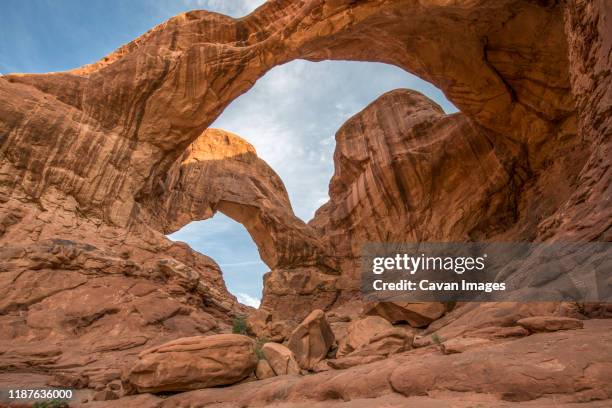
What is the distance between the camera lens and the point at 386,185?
20531 millimetres

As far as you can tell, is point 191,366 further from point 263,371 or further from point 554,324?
point 554,324

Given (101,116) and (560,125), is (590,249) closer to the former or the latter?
(560,125)

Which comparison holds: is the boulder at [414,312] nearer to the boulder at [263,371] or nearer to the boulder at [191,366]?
the boulder at [263,371]

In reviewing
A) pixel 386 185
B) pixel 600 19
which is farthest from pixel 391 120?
pixel 600 19

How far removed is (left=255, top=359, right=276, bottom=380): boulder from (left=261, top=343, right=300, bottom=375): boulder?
0.10 metres

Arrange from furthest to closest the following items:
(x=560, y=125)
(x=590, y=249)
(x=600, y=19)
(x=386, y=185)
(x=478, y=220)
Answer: (x=386, y=185) → (x=478, y=220) → (x=560, y=125) → (x=600, y=19) → (x=590, y=249)

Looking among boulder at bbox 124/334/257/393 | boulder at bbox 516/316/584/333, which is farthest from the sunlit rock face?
boulder at bbox 516/316/584/333

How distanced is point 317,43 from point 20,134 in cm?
1076

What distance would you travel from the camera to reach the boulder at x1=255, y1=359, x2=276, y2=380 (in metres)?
7.45

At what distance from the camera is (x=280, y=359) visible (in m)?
7.71

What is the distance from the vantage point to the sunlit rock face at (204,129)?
10156 millimetres

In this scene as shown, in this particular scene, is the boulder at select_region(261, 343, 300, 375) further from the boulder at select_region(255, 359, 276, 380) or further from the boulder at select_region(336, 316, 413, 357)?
the boulder at select_region(336, 316, 413, 357)

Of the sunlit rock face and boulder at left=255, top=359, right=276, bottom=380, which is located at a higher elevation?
the sunlit rock face

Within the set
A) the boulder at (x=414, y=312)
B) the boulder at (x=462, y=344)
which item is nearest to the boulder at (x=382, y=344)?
the boulder at (x=462, y=344)
